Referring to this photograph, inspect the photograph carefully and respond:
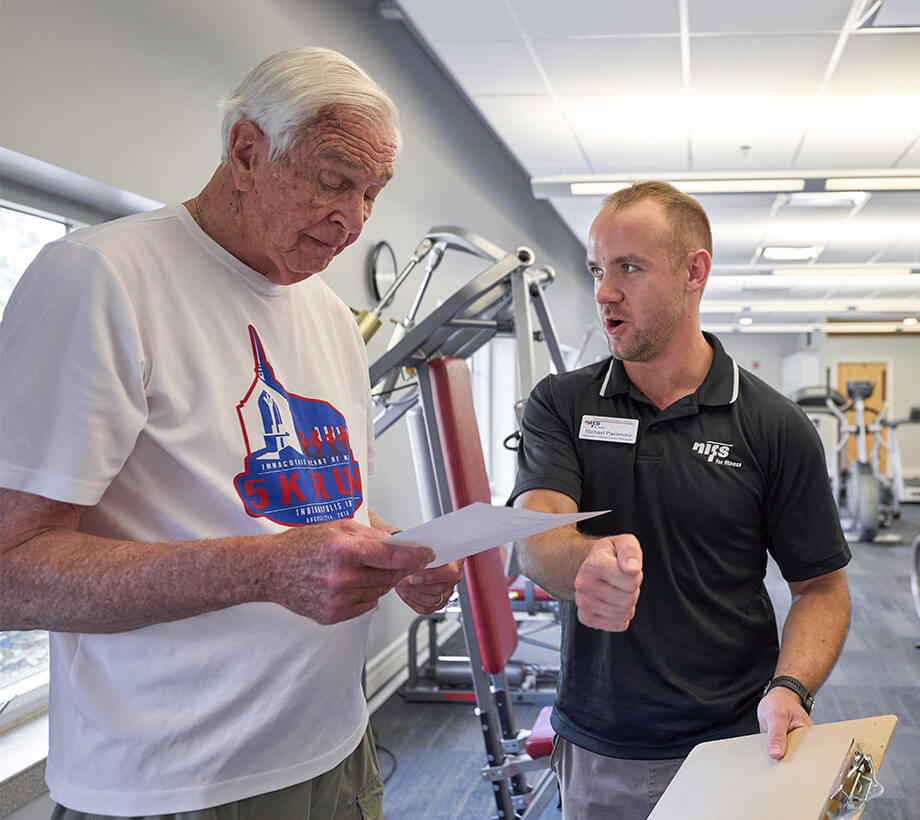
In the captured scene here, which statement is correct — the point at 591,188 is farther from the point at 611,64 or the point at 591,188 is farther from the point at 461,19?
the point at 461,19

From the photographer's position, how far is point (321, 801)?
106 centimetres

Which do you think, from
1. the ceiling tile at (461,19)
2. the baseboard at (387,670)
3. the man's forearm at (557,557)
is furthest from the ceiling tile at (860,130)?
the man's forearm at (557,557)

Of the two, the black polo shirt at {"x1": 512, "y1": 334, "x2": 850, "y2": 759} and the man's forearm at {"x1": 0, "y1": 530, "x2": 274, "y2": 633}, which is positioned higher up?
the man's forearm at {"x1": 0, "y1": 530, "x2": 274, "y2": 633}

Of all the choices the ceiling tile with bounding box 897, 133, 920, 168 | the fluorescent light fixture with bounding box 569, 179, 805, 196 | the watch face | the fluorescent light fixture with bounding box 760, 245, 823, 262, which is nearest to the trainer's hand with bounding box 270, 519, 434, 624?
the watch face

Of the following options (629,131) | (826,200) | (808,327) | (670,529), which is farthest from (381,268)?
(808,327)

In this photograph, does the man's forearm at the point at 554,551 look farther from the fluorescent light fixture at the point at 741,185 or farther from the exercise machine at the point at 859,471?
the exercise machine at the point at 859,471

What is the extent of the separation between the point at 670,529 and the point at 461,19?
123 inches

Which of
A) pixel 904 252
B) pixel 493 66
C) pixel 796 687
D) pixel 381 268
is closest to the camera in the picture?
pixel 796 687

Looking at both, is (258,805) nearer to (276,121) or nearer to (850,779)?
(850,779)

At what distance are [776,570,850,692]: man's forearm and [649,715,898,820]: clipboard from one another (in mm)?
218

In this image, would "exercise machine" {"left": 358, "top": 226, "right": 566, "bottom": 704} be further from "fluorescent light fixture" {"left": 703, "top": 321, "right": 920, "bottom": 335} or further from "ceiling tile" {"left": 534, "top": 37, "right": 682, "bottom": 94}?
"fluorescent light fixture" {"left": 703, "top": 321, "right": 920, "bottom": 335}

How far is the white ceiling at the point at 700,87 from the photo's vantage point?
3685 millimetres

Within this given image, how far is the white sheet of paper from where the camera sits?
2.49 feet

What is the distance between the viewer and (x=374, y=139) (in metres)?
1.05
